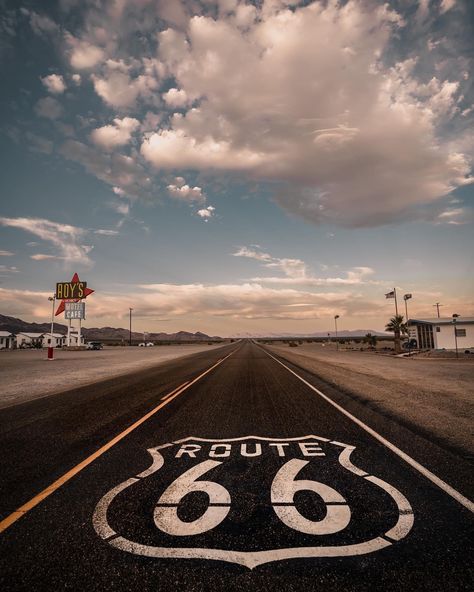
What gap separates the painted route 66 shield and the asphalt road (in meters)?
0.02

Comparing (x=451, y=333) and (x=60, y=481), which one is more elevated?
(x=451, y=333)

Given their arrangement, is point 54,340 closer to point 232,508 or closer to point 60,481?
point 60,481

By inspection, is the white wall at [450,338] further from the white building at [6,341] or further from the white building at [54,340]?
the white building at [6,341]

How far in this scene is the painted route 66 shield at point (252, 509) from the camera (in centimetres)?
290

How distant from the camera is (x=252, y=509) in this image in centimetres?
356

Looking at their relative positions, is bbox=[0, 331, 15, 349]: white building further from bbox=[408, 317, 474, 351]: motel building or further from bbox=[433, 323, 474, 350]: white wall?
bbox=[433, 323, 474, 350]: white wall

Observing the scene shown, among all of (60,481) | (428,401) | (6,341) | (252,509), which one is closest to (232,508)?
(252,509)

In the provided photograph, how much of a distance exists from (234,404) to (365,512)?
6333 mm

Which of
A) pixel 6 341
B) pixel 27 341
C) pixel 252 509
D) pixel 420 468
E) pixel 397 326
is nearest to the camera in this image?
pixel 252 509

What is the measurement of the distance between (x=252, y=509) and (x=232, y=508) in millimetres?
213

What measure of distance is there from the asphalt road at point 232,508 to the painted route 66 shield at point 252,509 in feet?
0.06

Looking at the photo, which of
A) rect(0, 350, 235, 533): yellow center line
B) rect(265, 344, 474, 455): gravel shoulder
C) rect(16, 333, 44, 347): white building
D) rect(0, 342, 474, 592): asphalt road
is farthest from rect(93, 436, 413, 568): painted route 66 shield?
rect(16, 333, 44, 347): white building

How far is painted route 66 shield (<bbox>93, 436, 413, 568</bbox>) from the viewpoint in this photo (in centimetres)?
290

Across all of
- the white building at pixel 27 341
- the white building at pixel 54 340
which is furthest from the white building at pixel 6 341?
the white building at pixel 54 340
